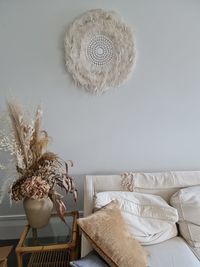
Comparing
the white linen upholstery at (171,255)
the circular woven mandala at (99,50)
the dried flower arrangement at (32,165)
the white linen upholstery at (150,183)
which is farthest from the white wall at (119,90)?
the white linen upholstery at (171,255)

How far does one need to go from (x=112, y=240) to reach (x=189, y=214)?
0.69 m

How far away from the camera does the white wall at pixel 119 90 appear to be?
6.91 feet

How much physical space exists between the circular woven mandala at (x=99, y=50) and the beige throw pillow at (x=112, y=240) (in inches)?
45.8

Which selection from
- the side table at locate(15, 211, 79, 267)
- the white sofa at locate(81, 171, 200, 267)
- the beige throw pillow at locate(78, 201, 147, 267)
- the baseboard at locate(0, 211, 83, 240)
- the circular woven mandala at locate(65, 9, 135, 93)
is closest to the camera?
the beige throw pillow at locate(78, 201, 147, 267)

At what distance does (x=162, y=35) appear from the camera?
2.15 meters

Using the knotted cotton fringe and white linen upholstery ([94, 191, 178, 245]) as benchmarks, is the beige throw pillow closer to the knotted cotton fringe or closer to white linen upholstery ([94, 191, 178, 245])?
white linen upholstery ([94, 191, 178, 245])

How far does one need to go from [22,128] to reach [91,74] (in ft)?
2.63

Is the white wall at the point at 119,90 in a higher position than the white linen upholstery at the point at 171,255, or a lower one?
higher

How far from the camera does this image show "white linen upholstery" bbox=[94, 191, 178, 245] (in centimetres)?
170

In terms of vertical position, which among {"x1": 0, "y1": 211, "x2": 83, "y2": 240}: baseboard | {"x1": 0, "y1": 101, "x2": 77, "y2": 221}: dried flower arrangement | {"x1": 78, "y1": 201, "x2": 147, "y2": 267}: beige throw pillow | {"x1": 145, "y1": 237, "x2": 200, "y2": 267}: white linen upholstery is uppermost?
{"x1": 0, "y1": 101, "x2": 77, "y2": 221}: dried flower arrangement

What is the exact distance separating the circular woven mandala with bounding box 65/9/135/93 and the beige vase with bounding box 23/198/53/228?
41.8 inches

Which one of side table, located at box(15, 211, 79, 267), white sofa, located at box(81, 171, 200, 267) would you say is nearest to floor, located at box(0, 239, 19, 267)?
side table, located at box(15, 211, 79, 267)

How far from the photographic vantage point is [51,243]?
1.71 m

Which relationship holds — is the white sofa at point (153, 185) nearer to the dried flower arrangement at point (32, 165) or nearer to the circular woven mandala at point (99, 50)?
the dried flower arrangement at point (32, 165)
